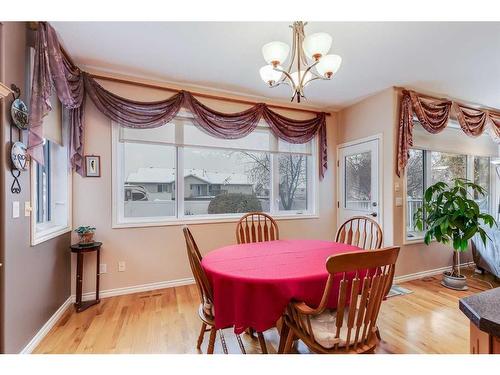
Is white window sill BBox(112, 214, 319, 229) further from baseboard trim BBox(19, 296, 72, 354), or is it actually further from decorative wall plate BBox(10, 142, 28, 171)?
decorative wall plate BBox(10, 142, 28, 171)

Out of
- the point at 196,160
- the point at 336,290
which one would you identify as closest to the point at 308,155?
the point at 196,160

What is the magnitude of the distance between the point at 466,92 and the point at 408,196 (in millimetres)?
1524

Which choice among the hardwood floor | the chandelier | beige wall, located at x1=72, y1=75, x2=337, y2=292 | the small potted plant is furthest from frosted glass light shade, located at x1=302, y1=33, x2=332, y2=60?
the small potted plant

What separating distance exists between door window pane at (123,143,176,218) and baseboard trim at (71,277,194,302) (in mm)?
812

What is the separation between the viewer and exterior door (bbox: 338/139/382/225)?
3260 millimetres

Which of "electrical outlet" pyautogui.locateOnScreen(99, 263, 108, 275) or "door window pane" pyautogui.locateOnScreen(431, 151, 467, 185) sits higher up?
"door window pane" pyautogui.locateOnScreen(431, 151, 467, 185)

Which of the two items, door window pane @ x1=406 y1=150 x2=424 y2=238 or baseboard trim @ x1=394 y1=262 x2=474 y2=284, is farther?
door window pane @ x1=406 y1=150 x2=424 y2=238

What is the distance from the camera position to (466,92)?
3.18m

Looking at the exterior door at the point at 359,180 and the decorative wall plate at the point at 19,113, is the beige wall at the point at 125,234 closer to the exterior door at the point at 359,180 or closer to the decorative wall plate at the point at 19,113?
the decorative wall plate at the point at 19,113

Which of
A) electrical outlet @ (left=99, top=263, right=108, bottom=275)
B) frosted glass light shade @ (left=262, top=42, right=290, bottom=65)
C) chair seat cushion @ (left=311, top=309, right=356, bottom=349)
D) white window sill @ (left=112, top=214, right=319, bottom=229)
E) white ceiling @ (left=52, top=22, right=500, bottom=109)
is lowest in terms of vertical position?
electrical outlet @ (left=99, top=263, right=108, bottom=275)

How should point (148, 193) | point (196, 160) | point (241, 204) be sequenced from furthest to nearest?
point (241, 204) < point (196, 160) < point (148, 193)

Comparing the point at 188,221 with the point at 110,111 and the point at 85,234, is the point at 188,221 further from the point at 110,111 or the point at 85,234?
the point at 110,111
